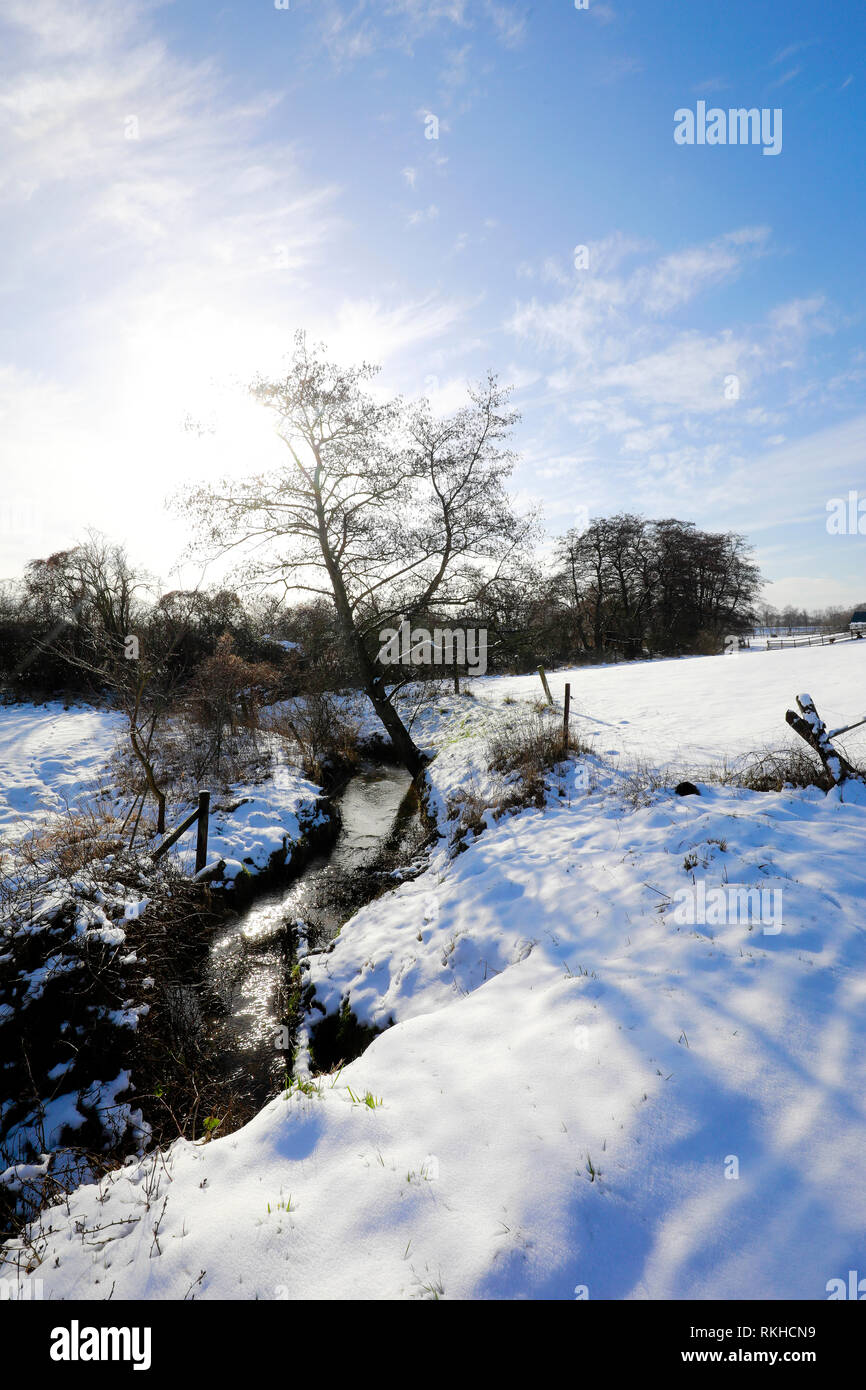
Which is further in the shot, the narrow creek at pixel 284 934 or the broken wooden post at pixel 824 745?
the broken wooden post at pixel 824 745

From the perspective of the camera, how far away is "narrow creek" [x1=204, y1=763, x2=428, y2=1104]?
5.48 meters

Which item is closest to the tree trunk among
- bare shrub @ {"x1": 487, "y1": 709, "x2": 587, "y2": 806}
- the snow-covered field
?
bare shrub @ {"x1": 487, "y1": 709, "x2": 587, "y2": 806}

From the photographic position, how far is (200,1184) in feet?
9.48

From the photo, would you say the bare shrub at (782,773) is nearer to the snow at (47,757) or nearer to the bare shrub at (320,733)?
the bare shrub at (320,733)

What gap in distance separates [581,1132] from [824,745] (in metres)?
6.10

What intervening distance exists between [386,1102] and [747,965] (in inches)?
110

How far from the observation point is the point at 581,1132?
2646 mm

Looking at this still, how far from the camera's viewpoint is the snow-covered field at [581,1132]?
84.0 inches

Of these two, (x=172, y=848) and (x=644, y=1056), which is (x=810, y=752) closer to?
(x=644, y=1056)

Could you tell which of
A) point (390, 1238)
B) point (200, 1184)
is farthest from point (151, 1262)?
point (390, 1238)

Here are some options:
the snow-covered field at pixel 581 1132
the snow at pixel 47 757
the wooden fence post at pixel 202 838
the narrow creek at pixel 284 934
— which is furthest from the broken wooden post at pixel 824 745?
the snow at pixel 47 757

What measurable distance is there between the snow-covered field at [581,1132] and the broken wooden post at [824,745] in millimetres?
1303

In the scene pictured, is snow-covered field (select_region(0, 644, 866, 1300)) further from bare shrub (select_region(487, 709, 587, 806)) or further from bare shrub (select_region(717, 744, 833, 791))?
bare shrub (select_region(487, 709, 587, 806))

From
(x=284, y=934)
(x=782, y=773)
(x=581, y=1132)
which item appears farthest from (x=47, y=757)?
(x=782, y=773)
